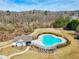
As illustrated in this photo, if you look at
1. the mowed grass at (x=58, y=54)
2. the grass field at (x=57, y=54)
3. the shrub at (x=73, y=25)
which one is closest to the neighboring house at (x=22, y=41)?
the grass field at (x=57, y=54)

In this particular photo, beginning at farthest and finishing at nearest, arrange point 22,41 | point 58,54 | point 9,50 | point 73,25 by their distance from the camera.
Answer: point 73,25 < point 22,41 < point 9,50 < point 58,54

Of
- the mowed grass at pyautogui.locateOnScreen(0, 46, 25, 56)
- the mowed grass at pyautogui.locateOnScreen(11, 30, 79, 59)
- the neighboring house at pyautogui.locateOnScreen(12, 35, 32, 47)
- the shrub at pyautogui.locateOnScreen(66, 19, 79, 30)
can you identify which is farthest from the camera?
the shrub at pyautogui.locateOnScreen(66, 19, 79, 30)

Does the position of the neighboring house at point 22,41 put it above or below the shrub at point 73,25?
below

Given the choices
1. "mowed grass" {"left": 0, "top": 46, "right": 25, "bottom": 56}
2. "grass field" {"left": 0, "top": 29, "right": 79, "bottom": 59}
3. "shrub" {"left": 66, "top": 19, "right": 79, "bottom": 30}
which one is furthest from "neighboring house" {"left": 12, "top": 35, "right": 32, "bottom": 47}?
"shrub" {"left": 66, "top": 19, "right": 79, "bottom": 30}

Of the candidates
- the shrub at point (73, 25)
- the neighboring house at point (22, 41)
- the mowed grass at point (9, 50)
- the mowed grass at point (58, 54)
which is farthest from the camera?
the shrub at point (73, 25)

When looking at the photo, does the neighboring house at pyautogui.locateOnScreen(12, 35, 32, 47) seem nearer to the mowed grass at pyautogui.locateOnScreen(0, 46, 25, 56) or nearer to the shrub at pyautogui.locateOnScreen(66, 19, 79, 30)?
the mowed grass at pyautogui.locateOnScreen(0, 46, 25, 56)

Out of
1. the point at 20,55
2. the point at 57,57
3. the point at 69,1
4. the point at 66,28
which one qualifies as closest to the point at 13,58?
→ the point at 20,55

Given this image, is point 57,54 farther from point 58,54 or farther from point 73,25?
point 73,25

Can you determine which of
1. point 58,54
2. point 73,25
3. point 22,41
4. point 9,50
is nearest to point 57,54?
point 58,54

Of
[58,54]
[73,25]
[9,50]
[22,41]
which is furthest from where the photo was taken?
[73,25]

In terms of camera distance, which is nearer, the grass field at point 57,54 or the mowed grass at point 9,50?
the grass field at point 57,54

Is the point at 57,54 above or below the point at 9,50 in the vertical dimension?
below

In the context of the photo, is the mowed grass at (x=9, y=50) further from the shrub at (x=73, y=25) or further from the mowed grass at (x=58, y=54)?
the shrub at (x=73, y=25)
